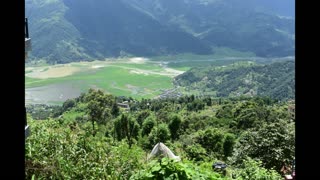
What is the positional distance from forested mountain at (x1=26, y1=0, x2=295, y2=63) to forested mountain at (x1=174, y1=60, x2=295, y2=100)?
34440 millimetres

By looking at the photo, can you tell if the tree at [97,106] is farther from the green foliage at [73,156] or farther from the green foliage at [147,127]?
the green foliage at [73,156]

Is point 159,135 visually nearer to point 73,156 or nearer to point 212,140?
point 212,140

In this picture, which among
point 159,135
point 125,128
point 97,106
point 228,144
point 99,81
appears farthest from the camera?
point 99,81

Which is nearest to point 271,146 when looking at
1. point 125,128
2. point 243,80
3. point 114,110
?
point 125,128

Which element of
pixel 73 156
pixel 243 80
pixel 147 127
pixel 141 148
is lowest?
pixel 147 127

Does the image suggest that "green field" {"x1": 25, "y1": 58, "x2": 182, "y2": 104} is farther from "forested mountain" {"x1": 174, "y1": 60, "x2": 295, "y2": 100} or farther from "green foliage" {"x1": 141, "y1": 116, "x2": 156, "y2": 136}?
"green foliage" {"x1": 141, "y1": 116, "x2": 156, "y2": 136}

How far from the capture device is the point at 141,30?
126750mm

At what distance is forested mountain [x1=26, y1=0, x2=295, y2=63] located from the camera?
109 meters

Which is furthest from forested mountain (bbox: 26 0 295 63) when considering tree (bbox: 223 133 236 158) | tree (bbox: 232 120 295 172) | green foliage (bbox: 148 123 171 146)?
tree (bbox: 232 120 295 172)

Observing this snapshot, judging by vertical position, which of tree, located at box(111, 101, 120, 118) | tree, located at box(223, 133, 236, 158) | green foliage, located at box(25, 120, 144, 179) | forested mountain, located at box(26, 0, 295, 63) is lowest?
tree, located at box(223, 133, 236, 158)

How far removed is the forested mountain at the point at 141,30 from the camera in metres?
109

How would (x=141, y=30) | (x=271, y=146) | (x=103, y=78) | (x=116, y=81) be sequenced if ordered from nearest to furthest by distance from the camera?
(x=271, y=146) < (x=116, y=81) < (x=103, y=78) < (x=141, y=30)

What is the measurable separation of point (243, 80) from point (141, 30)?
207 feet
